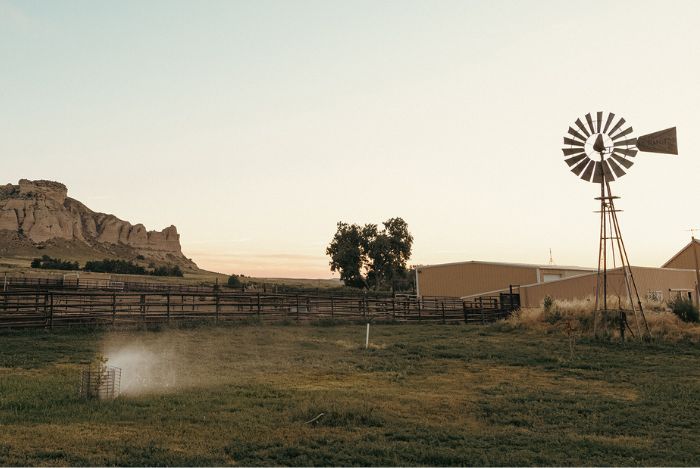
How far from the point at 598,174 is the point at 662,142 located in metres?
2.75

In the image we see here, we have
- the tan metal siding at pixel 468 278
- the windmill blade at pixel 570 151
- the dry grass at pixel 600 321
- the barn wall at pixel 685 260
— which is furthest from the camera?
the barn wall at pixel 685 260

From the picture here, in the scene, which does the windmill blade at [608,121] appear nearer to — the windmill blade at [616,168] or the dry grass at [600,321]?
the windmill blade at [616,168]

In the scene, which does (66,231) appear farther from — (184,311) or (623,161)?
(623,161)

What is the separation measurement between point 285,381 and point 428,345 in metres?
8.10

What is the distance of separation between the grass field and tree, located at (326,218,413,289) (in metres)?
53.0

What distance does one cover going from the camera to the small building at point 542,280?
34.8 m

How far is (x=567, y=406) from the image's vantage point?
9562 millimetres

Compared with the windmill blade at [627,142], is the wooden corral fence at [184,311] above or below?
below

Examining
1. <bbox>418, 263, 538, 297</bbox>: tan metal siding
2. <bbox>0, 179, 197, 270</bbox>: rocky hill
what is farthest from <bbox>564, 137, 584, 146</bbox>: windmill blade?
<bbox>0, 179, 197, 270</bbox>: rocky hill

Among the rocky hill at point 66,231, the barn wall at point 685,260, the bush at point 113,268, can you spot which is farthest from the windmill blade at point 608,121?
the rocky hill at point 66,231

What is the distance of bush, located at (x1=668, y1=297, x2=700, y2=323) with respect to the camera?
68.0 ft

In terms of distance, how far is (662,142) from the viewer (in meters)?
21.2

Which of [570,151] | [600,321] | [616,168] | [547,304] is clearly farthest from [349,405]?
[547,304]

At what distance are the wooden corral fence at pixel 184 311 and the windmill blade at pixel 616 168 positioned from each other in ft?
37.6
